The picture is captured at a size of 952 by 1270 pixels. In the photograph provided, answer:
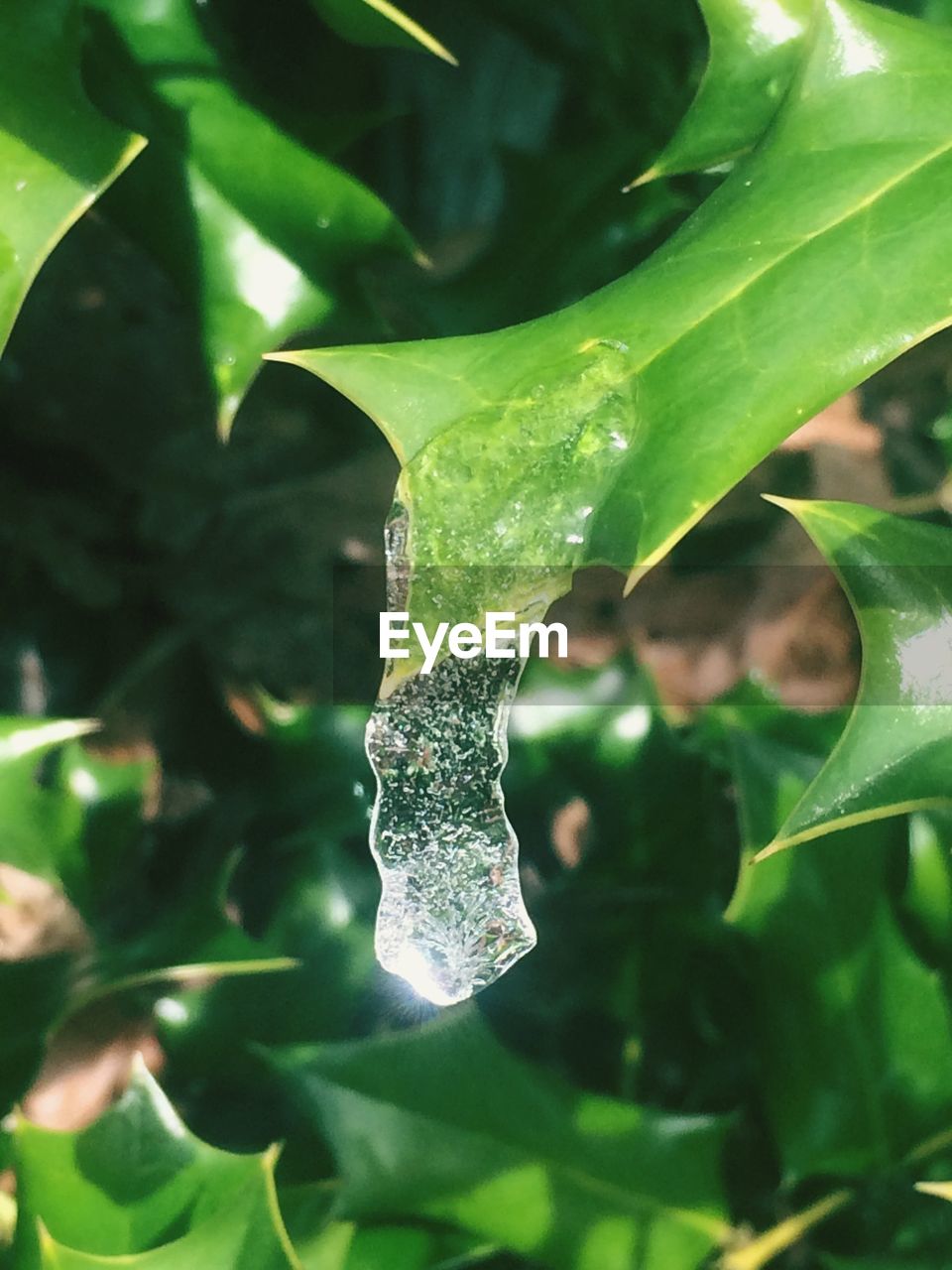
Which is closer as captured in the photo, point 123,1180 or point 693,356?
point 693,356

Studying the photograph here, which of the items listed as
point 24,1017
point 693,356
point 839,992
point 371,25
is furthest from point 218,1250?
point 371,25

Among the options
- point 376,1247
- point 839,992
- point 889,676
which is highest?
point 889,676

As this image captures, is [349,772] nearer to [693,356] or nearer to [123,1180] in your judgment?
[123,1180]

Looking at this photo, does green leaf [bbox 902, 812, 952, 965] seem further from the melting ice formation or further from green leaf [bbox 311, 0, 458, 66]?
green leaf [bbox 311, 0, 458, 66]

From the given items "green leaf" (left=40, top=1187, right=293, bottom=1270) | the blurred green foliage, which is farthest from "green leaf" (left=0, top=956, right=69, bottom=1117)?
"green leaf" (left=40, top=1187, right=293, bottom=1270)

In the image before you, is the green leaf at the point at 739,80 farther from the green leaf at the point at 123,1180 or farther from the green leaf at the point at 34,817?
the green leaf at the point at 123,1180

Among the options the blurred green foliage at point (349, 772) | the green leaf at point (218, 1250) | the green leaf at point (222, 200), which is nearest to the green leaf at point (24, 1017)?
the blurred green foliage at point (349, 772)

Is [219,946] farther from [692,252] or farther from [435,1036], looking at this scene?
[692,252]

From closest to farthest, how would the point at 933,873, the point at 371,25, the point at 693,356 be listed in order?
the point at 693,356
the point at 371,25
the point at 933,873
